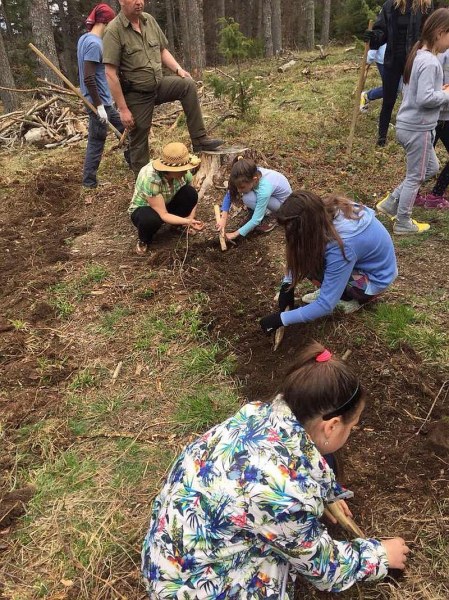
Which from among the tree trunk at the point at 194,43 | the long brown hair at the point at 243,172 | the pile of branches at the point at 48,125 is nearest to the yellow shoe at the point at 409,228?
the long brown hair at the point at 243,172

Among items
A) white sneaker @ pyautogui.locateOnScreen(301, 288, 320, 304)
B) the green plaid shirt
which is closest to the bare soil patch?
white sneaker @ pyautogui.locateOnScreen(301, 288, 320, 304)

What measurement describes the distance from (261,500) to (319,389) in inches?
14.3

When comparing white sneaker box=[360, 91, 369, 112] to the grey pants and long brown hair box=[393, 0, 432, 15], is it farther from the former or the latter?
the grey pants

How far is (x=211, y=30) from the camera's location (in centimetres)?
2497

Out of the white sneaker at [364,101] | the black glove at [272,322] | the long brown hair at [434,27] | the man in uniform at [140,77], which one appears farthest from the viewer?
the white sneaker at [364,101]

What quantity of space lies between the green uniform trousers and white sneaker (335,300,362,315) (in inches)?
119

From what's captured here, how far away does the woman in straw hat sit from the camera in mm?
4059

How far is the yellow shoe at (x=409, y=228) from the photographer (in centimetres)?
426

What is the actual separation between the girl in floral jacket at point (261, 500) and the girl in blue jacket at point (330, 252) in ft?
3.78

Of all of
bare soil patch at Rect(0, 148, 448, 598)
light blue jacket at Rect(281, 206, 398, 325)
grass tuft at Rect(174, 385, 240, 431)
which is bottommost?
grass tuft at Rect(174, 385, 240, 431)

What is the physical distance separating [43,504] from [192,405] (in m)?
0.95

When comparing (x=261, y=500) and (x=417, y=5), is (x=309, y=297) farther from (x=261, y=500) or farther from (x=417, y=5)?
(x=417, y=5)

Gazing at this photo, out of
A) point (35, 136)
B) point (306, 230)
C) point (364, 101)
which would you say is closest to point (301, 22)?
point (35, 136)

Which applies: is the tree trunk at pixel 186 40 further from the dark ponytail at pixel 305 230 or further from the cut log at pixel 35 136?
the dark ponytail at pixel 305 230
